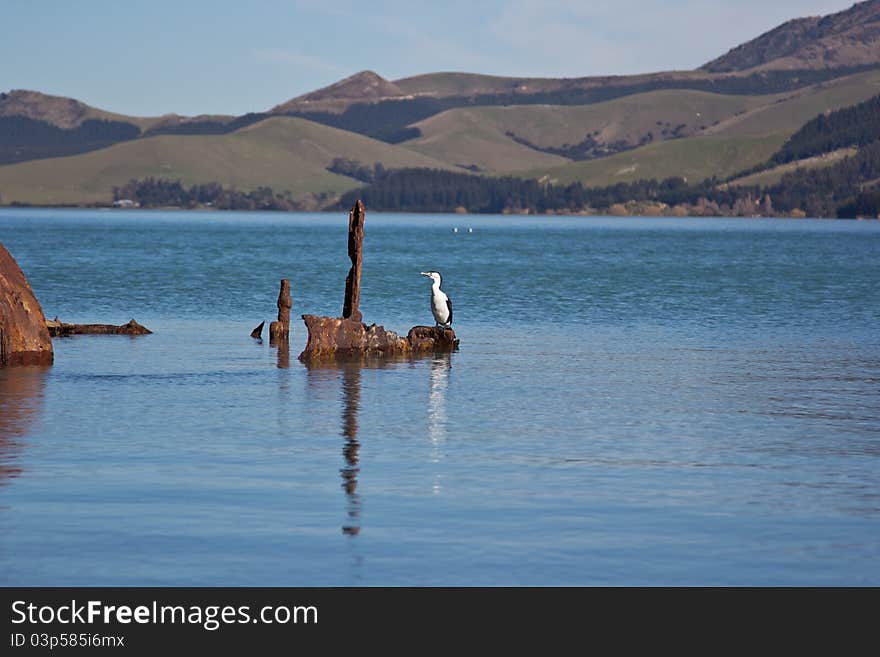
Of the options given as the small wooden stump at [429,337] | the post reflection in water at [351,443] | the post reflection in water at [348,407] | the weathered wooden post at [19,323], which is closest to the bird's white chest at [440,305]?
the small wooden stump at [429,337]

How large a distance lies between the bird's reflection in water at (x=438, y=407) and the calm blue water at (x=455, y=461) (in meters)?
0.08

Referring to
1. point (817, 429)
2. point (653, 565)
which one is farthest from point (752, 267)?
point (653, 565)

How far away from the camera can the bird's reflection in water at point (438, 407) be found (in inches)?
907

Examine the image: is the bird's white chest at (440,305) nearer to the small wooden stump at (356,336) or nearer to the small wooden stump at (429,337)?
the small wooden stump at (356,336)

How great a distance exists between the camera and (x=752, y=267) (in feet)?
401

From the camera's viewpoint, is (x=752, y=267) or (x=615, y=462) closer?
(x=615, y=462)

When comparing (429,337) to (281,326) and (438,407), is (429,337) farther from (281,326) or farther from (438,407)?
(438,407)

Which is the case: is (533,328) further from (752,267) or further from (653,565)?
(752,267)

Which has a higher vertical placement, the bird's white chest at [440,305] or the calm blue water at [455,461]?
the bird's white chest at [440,305]

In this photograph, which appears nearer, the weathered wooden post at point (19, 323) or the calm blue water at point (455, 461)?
the calm blue water at point (455, 461)

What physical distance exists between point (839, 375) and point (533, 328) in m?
17.7

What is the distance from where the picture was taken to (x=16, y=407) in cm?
2745
